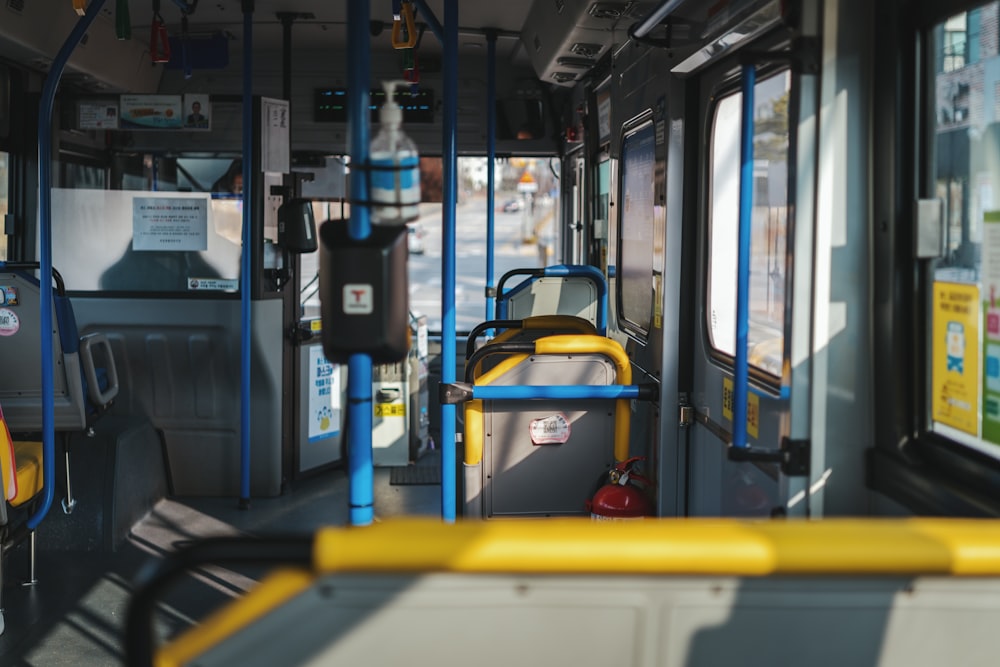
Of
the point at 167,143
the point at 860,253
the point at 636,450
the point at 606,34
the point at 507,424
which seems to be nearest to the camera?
the point at 860,253

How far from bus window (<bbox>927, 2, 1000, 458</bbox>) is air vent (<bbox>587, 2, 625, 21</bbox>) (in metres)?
2.48

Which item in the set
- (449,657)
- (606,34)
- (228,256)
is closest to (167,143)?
(228,256)

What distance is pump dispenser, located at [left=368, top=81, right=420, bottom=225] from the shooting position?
243cm

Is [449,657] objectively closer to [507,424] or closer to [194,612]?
[507,424]

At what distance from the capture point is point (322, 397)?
22.9 ft

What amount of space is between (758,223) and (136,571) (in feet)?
11.3

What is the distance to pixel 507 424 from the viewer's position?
4.41 metres

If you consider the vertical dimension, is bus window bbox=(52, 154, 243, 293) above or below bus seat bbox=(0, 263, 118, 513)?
above

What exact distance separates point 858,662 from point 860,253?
1.20 meters

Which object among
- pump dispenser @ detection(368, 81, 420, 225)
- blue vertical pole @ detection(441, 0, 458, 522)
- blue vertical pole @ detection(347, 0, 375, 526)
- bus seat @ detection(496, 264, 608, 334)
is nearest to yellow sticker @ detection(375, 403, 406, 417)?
bus seat @ detection(496, 264, 608, 334)

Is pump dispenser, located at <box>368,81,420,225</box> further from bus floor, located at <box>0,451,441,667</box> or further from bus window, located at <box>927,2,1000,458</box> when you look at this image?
bus floor, located at <box>0,451,441,667</box>

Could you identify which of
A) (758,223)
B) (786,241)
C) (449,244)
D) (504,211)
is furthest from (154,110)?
(786,241)

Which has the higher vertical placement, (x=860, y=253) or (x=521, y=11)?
(x=521, y=11)

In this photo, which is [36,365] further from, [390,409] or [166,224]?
[390,409]
